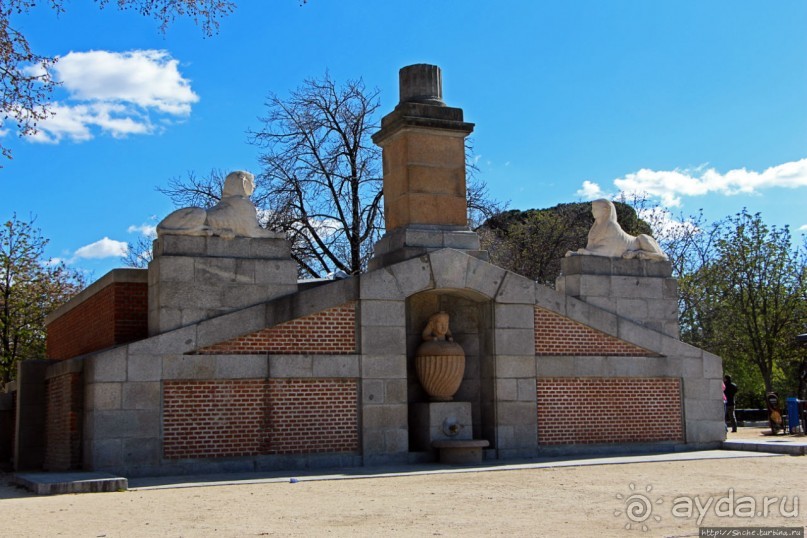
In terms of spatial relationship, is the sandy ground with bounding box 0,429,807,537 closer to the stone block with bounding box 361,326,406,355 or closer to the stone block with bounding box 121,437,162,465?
the stone block with bounding box 121,437,162,465

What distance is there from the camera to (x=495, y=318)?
16.8 meters

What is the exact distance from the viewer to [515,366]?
16.9 metres

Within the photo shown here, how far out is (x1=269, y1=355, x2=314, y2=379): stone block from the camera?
49.6ft

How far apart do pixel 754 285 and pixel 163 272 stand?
2459 cm

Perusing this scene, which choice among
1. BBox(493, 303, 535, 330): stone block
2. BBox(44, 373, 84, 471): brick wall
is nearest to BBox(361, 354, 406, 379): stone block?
BBox(493, 303, 535, 330): stone block

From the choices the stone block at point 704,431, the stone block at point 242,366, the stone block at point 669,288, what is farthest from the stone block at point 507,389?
the stone block at point 242,366

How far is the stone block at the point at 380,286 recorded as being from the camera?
1589 cm

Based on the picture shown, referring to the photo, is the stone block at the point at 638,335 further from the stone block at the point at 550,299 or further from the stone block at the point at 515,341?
the stone block at the point at 515,341

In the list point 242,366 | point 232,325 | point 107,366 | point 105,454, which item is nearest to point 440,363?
point 242,366

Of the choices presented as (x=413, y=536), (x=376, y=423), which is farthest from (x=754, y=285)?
(x=413, y=536)

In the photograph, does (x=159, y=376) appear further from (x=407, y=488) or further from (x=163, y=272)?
(x=407, y=488)

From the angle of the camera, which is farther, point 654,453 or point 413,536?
point 654,453

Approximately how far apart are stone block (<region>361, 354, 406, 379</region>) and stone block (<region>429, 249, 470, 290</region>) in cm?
150

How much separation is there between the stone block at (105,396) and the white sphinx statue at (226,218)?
261cm
